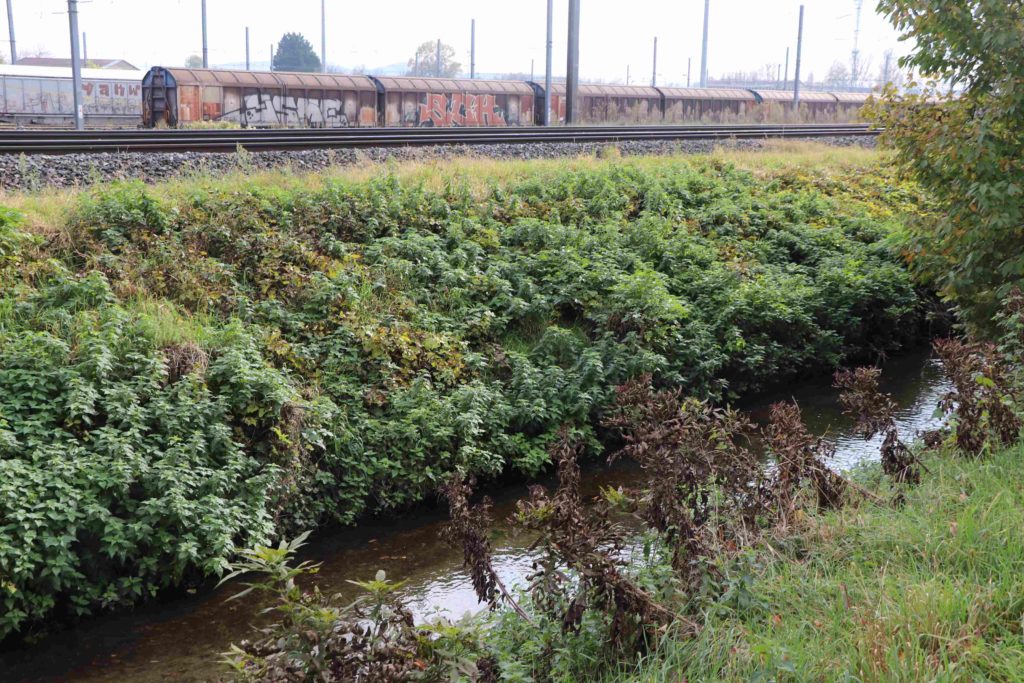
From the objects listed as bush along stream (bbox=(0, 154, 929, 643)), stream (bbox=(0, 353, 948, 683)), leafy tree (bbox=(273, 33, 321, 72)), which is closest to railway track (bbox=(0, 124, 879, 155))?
bush along stream (bbox=(0, 154, 929, 643))

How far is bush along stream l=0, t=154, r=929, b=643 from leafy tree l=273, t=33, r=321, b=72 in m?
78.7

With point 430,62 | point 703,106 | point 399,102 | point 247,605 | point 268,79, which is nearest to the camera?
point 247,605

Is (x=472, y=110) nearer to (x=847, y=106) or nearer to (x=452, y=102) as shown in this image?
(x=452, y=102)

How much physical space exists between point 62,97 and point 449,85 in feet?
51.2

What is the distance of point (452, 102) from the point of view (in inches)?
1375

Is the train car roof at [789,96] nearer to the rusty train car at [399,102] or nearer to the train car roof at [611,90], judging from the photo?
the rusty train car at [399,102]

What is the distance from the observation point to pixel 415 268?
36.1 feet

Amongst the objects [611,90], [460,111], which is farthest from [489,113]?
[611,90]

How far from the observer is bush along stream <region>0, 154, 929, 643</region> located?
6.62 meters

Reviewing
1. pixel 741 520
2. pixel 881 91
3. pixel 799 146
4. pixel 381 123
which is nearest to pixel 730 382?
pixel 881 91

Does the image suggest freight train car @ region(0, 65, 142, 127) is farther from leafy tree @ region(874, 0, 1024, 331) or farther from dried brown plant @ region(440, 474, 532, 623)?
dried brown plant @ region(440, 474, 532, 623)

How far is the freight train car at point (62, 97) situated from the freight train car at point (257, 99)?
533 cm

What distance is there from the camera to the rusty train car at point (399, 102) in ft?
98.5

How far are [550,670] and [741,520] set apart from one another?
1.42 meters
